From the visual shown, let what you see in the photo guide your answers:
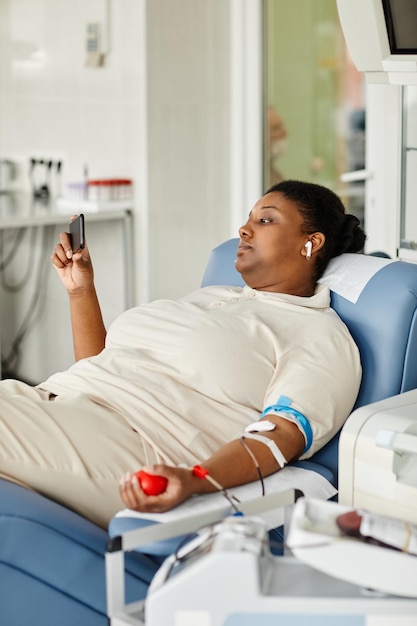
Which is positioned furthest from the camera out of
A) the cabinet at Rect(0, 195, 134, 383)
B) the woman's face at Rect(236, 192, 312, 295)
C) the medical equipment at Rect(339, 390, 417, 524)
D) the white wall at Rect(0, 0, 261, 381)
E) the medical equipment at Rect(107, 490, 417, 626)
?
the cabinet at Rect(0, 195, 134, 383)

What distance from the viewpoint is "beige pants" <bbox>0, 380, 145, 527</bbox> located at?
5.66ft

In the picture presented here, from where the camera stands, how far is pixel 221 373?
1869 mm

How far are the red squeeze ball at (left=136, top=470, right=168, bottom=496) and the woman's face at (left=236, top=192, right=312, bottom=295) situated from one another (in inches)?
27.2

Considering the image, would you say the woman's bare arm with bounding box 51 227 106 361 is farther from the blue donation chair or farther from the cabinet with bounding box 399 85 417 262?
the cabinet with bounding box 399 85 417 262

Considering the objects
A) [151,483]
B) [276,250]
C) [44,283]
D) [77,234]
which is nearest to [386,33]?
[276,250]

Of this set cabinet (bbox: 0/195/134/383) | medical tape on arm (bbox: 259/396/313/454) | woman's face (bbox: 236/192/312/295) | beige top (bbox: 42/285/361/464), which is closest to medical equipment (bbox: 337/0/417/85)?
woman's face (bbox: 236/192/312/295)

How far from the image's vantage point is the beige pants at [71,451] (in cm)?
173

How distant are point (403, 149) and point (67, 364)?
1825 mm

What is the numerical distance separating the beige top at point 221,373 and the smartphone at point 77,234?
27cm

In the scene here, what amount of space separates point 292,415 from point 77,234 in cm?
73

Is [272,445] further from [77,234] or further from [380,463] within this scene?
[77,234]

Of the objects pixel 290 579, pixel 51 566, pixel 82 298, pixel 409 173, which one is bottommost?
pixel 51 566

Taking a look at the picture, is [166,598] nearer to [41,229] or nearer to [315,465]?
[315,465]

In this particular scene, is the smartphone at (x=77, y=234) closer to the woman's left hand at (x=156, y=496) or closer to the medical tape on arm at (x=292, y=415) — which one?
the medical tape on arm at (x=292, y=415)
